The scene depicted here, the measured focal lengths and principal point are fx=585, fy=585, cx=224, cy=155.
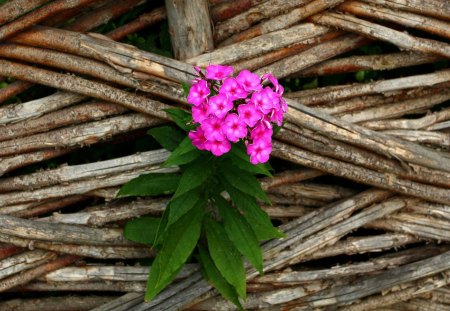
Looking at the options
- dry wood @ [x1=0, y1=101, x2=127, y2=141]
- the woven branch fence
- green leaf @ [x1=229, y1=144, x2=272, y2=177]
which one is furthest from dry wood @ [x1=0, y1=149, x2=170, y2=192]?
green leaf @ [x1=229, y1=144, x2=272, y2=177]

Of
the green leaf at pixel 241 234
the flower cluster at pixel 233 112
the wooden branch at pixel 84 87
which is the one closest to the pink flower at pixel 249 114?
the flower cluster at pixel 233 112

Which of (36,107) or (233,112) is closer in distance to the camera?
(233,112)

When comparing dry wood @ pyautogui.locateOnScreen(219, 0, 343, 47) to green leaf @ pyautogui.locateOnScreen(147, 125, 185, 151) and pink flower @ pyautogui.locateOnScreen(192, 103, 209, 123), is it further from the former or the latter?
pink flower @ pyautogui.locateOnScreen(192, 103, 209, 123)

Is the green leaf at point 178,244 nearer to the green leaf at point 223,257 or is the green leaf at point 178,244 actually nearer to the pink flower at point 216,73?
the green leaf at point 223,257

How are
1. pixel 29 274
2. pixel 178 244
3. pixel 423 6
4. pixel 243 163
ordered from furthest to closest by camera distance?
pixel 29 274 < pixel 423 6 < pixel 178 244 < pixel 243 163

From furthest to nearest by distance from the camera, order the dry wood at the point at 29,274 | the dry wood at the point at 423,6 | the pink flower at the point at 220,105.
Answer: the dry wood at the point at 29,274 → the dry wood at the point at 423,6 → the pink flower at the point at 220,105

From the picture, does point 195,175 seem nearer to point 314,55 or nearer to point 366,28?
point 314,55

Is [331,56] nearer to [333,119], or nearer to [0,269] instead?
[333,119]

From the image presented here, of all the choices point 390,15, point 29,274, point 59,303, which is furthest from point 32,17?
point 390,15
